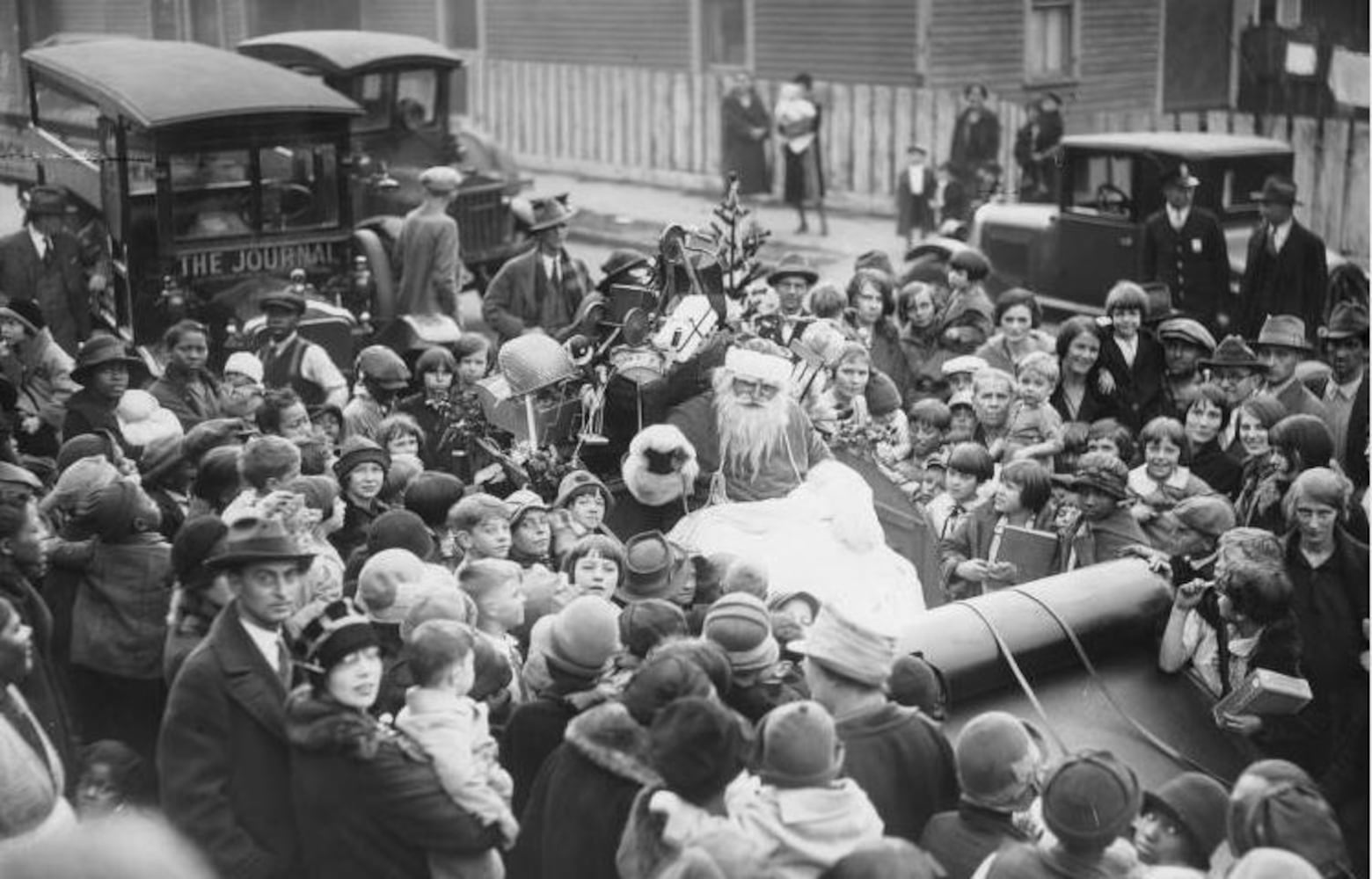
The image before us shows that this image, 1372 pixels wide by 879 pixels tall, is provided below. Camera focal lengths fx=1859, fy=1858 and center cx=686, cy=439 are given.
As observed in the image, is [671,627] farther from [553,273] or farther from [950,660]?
[553,273]

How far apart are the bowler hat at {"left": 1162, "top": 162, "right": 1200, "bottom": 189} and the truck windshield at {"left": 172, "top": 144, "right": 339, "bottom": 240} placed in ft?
20.4

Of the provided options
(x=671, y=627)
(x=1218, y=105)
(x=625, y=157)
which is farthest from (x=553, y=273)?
(x=1218, y=105)

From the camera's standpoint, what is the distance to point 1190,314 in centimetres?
1277

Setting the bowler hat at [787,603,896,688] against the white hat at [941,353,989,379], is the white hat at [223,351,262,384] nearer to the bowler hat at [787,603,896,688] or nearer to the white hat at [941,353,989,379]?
the white hat at [941,353,989,379]

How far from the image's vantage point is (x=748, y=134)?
891 inches

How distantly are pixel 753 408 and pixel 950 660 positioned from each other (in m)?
1.73

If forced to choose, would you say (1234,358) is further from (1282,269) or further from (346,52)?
(346,52)

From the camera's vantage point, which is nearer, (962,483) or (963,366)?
(962,483)

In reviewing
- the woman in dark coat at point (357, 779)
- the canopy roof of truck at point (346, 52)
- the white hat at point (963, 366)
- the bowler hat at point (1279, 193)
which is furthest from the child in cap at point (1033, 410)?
the canopy roof of truck at point (346, 52)

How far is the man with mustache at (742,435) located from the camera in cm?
776

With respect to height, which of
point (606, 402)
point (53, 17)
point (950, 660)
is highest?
point (53, 17)

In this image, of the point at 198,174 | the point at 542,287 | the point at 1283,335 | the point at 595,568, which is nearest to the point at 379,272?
the point at 198,174

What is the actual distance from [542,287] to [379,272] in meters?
1.80

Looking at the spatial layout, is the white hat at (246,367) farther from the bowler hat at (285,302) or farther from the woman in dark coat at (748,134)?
the woman in dark coat at (748,134)
